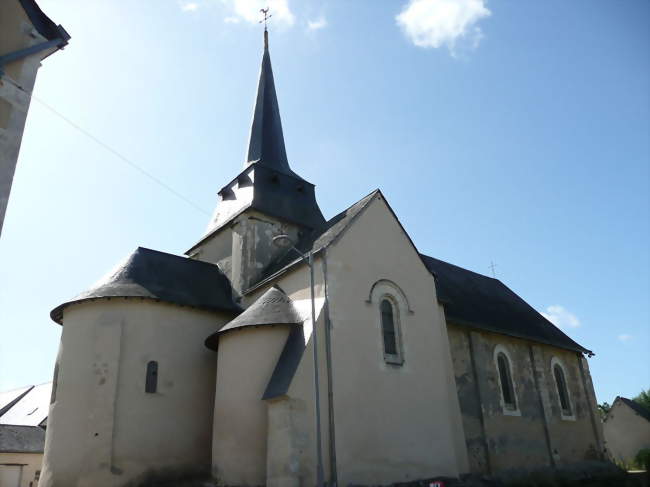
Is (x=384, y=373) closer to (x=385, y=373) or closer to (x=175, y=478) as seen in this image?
(x=385, y=373)

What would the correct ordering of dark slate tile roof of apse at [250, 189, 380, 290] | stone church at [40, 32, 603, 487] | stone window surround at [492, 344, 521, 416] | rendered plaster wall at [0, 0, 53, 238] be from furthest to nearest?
stone window surround at [492, 344, 521, 416] → dark slate tile roof of apse at [250, 189, 380, 290] → stone church at [40, 32, 603, 487] → rendered plaster wall at [0, 0, 53, 238]

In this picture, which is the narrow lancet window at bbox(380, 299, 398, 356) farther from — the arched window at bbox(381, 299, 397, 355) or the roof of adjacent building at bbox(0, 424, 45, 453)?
the roof of adjacent building at bbox(0, 424, 45, 453)

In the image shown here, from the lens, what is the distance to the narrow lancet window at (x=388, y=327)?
1625 cm

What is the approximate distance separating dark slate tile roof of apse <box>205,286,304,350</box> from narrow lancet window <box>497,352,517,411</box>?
31.8 ft

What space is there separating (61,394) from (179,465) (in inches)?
159

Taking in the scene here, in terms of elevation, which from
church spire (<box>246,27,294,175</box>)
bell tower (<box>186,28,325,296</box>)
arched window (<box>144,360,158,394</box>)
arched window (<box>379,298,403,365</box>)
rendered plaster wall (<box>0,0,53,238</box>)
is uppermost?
church spire (<box>246,27,294,175</box>)

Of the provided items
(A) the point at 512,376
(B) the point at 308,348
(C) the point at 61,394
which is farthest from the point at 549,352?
(C) the point at 61,394

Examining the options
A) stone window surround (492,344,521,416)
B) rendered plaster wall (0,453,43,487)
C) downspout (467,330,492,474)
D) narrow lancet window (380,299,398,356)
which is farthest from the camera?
rendered plaster wall (0,453,43,487)

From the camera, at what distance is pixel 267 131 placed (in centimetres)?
2562

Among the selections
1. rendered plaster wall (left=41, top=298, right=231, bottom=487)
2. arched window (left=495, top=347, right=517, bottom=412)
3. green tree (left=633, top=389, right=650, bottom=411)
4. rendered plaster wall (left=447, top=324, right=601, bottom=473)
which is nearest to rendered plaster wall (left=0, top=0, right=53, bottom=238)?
rendered plaster wall (left=41, top=298, right=231, bottom=487)

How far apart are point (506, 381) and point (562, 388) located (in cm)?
439

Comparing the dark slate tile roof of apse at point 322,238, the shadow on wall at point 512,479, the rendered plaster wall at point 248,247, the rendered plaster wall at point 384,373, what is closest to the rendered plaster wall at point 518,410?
the shadow on wall at point 512,479

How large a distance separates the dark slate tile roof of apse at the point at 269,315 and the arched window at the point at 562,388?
1374cm

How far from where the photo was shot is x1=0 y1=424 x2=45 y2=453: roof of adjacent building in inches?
984
